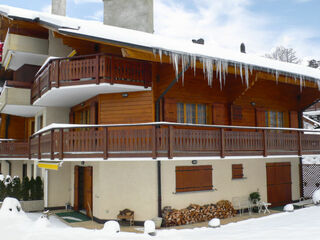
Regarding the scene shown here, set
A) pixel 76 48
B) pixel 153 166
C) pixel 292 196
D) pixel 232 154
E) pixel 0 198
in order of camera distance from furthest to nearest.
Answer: pixel 292 196
pixel 0 198
pixel 76 48
pixel 153 166
pixel 232 154

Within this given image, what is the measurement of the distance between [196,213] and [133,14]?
40.5 feet

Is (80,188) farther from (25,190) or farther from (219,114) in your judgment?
(219,114)

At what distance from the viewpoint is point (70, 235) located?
10.3 m

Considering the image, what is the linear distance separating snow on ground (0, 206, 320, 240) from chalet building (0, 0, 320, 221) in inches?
92.3

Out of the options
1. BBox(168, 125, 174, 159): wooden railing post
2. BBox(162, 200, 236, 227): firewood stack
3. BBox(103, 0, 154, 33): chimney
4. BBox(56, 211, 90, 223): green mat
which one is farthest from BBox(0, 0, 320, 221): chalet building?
BBox(103, 0, 154, 33): chimney

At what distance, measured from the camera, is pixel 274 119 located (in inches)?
715

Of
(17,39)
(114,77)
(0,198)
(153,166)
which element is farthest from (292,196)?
(17,39)

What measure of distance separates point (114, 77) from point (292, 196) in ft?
40.6

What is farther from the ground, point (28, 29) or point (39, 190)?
point (28, 29)

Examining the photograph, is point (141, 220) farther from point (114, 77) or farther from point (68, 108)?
point (68, 108)

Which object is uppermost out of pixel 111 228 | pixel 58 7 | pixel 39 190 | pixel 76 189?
pixel 58 7

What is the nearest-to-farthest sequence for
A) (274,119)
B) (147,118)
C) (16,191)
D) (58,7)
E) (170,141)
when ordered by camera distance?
(170,141), (147,118), (16,191), (274,119), (58,7)

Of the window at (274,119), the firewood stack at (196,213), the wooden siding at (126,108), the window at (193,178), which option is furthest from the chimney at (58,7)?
the firewood stack at (196,213)

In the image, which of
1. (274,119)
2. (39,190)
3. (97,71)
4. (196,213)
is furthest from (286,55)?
(97,71)
